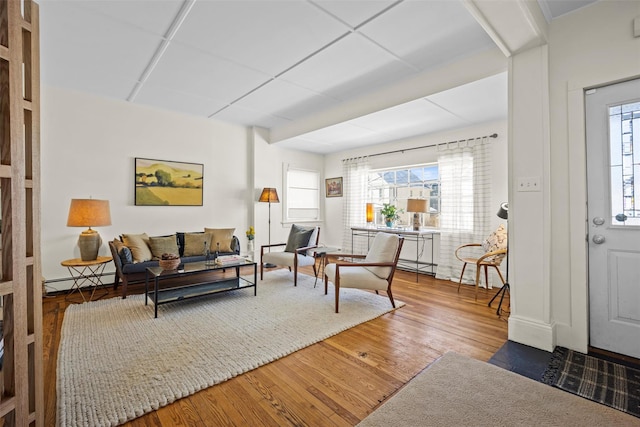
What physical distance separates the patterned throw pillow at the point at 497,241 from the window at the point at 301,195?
12.0 feet

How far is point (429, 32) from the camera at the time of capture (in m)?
2.56

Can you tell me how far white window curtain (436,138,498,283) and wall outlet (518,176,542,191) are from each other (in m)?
1.96

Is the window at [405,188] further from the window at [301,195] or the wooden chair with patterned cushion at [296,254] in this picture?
the wooden chair with patterned cushion at [296,254]

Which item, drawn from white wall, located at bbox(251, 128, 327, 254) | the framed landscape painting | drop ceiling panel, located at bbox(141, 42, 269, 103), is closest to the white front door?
drop ceiling panel, located at bbox(141, 42, 269, 103)

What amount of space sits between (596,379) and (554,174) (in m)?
1.50

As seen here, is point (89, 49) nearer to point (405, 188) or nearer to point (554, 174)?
point (554, 174)

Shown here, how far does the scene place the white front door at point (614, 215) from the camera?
7.05ft

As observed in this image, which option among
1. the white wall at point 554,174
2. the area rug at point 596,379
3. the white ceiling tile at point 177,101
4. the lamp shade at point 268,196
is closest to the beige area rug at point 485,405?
the area rug at point 596,379

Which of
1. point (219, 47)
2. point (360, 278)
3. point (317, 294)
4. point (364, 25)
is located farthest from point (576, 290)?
point (219, 47)

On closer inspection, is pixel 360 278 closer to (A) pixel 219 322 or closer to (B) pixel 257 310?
(B) pixel 257 310

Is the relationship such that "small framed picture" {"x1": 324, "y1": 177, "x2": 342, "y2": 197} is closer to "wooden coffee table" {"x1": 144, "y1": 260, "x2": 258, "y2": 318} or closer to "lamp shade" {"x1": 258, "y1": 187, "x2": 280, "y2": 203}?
"lamp shade" {"x1": 258, "y1": 187, "x2": 280, "y2": 203}

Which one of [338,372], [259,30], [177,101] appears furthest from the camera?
[177,101]

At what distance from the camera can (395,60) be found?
3.04 m

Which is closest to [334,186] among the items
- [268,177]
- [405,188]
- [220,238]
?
[268,177]
